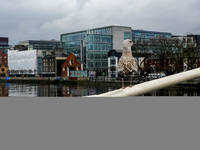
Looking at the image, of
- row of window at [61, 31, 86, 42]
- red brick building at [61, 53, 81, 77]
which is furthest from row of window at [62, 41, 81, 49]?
red brick building at [61, 53, 81, 77]

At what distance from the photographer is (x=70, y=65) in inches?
2491

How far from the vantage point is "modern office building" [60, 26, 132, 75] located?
62.9m

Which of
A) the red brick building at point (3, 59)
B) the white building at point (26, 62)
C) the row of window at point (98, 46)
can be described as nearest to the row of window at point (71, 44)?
the white building at point (26, 62)

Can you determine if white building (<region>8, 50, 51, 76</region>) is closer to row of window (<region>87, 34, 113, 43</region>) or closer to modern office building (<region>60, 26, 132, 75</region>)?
modern office building (<region>60, 26, 132, 75</region>)

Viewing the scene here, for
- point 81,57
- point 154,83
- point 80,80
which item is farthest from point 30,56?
point 154,83

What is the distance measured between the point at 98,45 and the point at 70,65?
612 cm

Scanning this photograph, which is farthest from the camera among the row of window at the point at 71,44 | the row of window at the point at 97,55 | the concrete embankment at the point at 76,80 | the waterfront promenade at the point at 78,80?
Result: the row of window at the point at 71,44

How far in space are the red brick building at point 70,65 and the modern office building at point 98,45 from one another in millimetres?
955

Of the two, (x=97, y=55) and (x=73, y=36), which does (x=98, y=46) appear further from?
(x=73, y=36)

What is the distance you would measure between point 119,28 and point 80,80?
16835 mm

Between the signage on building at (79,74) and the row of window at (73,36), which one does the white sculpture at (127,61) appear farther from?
the row of window at (73,36)

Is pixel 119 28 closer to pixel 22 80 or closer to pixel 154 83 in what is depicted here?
pixel 22 80

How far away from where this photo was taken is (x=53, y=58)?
224ft

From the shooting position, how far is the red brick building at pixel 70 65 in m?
62.4
